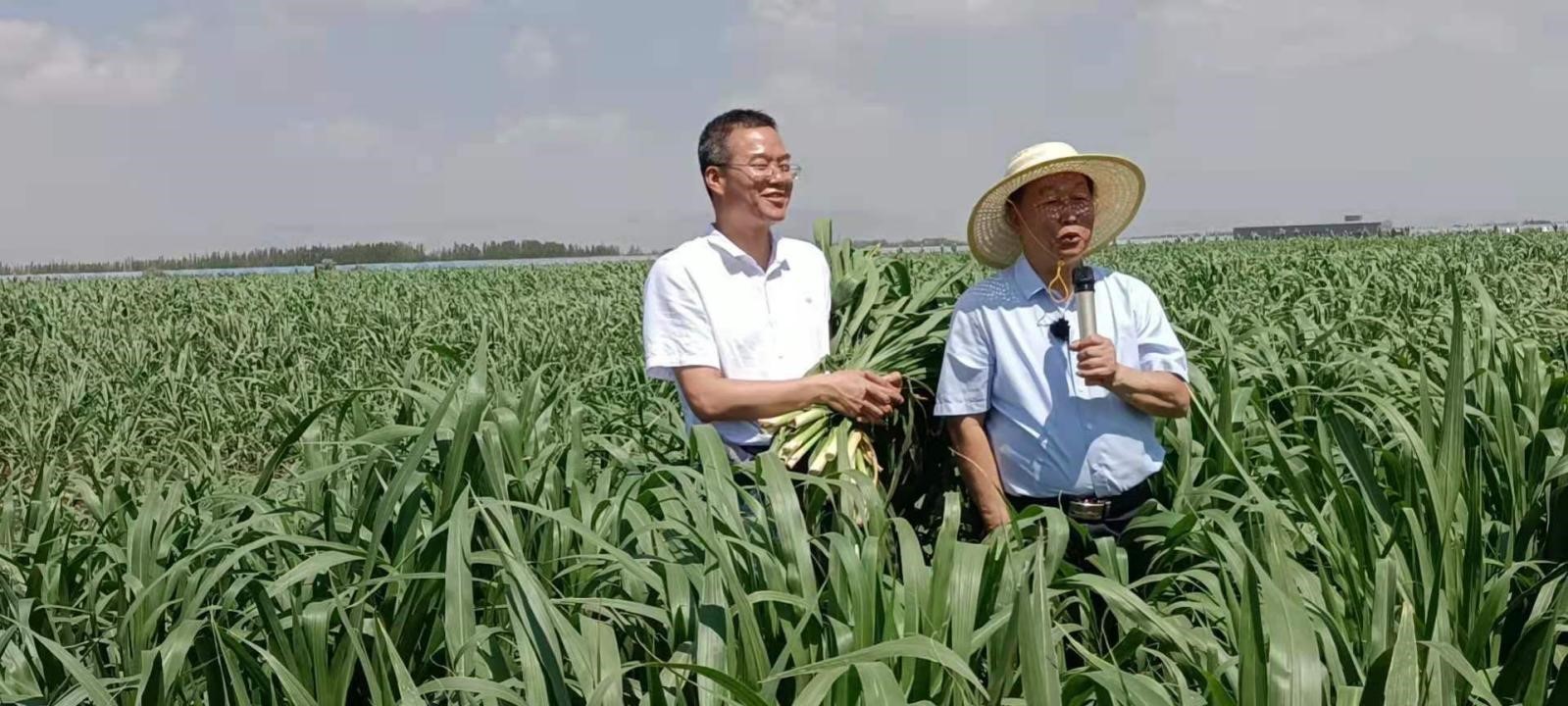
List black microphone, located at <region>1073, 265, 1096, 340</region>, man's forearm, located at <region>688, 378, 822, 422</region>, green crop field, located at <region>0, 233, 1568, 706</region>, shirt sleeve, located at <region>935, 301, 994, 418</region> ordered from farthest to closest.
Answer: shirt sleeve, located at <region>935, 301, 994, 418</region>
man's forearm, located at <region>688, 378, 822, 422</region>
black microphone, located at <region>1073, 265, 1096, 340</region>
green crop field, located at <region>0, 233, 1568, 706</region>

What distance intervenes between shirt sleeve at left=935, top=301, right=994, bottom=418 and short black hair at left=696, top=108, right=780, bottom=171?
1.91ft

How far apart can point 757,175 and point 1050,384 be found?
29.1 inches

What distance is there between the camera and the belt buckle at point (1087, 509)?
2.45 meters

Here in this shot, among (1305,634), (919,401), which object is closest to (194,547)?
(919,401)

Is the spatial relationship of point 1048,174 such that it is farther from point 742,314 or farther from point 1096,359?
point 742,314

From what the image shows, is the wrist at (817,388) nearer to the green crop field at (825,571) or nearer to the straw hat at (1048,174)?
the green crop field at (825,571)

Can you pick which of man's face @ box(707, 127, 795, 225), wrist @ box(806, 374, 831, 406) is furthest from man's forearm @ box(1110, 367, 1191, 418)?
man's face @ box(707, 127, 795, 225)

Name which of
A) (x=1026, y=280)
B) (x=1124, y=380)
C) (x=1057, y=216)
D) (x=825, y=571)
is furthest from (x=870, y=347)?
(x=825, y=571)

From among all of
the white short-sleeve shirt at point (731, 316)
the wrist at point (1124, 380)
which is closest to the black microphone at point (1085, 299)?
the wrist at point (1124, 380)

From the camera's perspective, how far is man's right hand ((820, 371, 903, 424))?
7.99 feet

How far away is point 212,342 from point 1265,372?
26.5ft

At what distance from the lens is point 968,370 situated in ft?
8.31

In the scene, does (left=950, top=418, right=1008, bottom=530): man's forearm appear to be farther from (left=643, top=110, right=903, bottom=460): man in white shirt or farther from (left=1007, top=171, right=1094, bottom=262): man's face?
(left=1007, top=171, right=1094, bottom=262): man's face

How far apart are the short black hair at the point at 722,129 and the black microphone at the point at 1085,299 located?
714 mm
